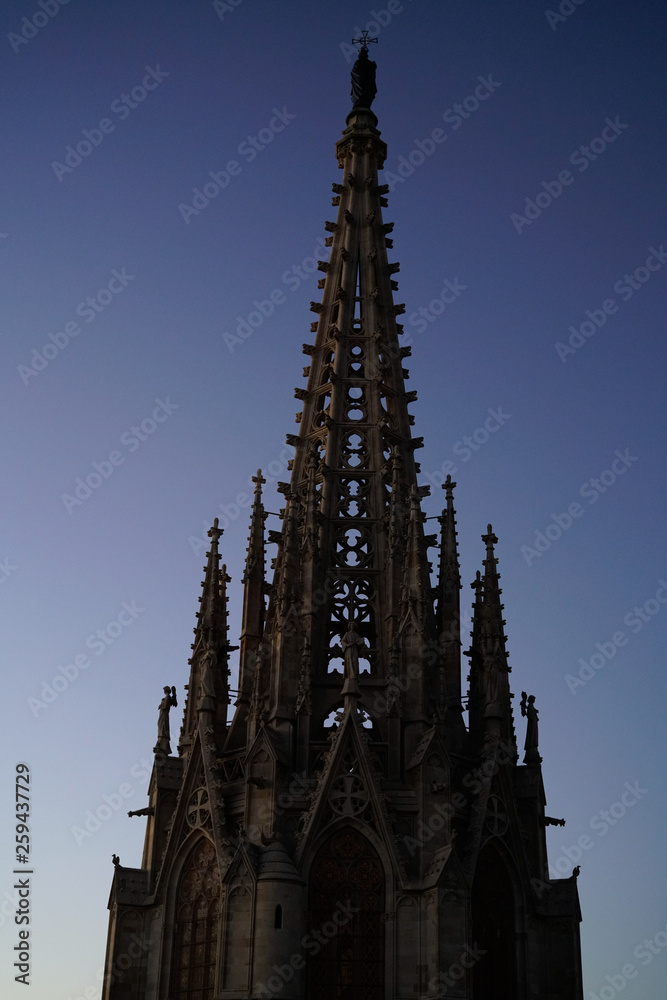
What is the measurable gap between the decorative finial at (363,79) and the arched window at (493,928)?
1199 inches

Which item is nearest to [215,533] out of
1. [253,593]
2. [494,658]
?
[253,593]

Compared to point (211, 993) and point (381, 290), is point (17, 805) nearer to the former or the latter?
point (211, 993)

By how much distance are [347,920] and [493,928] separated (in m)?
4.57

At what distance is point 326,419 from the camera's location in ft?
156

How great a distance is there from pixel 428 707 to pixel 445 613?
413 cm

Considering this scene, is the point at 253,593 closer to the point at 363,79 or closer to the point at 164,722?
the point at 164,722

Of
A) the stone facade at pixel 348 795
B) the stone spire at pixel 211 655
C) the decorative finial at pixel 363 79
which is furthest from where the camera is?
the decorative finial at pixel 363 79

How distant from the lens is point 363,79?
180 feet

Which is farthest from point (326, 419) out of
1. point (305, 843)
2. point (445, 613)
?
point (305, 843)

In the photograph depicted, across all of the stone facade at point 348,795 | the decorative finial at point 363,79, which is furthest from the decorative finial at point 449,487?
the decorative finial at point 363,79

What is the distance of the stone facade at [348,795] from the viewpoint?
37.2 metres

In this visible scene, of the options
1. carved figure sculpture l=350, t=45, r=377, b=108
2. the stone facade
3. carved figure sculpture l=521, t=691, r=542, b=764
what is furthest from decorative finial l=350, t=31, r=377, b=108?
carved figure sculpture l=521, t=691, r=542, b=764

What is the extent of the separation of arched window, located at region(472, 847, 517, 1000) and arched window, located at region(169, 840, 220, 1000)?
7415 mm

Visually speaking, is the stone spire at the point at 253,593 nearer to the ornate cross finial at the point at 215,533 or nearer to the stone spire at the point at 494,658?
the ornate cross finial at the point at 215,533
